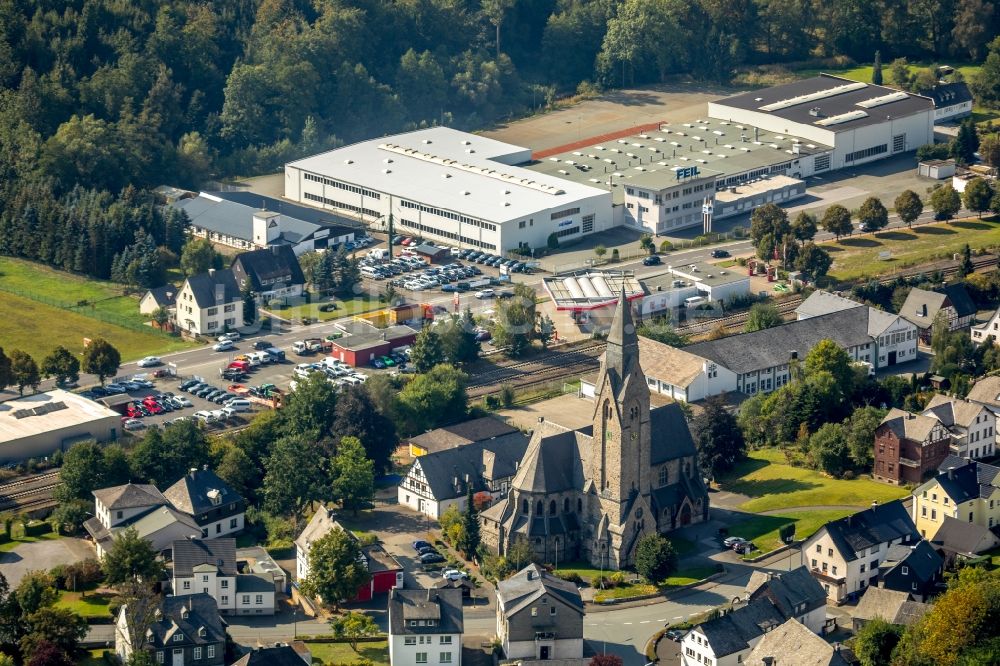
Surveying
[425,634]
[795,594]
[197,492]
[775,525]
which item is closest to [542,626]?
[425,634]

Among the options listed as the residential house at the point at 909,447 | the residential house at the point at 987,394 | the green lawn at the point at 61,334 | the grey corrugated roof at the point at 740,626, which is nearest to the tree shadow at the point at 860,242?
the residential house at the point at 987,394

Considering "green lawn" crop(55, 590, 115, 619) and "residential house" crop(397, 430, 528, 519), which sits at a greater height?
"residential house" crop(397, 430, 528, 519)

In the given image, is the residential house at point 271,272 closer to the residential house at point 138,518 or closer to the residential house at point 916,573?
the residential house at point 138,518

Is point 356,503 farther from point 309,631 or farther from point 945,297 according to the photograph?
point 945,297

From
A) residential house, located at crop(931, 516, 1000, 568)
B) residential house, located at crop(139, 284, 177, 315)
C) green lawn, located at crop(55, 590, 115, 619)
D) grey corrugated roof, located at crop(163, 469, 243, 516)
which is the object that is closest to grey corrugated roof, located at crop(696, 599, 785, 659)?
residential house, located at crop(931, 516, 1000, 568)

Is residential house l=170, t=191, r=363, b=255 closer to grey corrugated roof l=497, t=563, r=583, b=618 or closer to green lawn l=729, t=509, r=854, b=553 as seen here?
green lawn l=729, t=509, r=854, b=553
